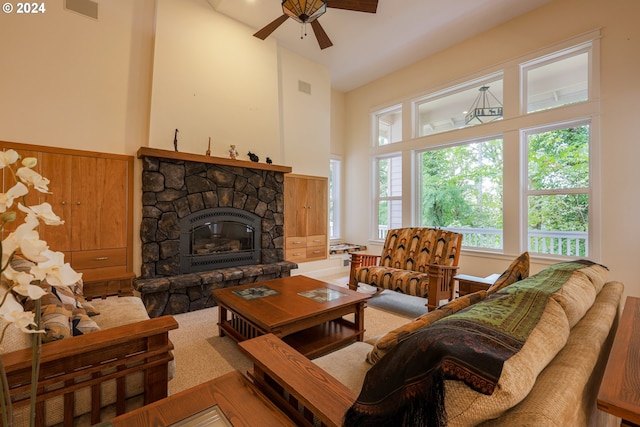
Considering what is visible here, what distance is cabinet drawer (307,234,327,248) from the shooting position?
4.92 meters

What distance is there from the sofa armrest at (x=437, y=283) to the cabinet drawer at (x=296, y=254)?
2.31m

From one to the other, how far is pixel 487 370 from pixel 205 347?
243cm

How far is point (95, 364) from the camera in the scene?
1.24 meters

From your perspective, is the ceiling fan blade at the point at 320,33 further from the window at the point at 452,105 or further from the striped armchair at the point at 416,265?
the striped armchair at the point at 416,265

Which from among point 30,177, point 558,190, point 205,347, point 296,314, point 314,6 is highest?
point 314,6

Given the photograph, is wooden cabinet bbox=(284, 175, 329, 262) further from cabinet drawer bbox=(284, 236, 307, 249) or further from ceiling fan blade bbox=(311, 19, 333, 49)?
ceiling fan blade bbox=(311, 19, 333, 49)

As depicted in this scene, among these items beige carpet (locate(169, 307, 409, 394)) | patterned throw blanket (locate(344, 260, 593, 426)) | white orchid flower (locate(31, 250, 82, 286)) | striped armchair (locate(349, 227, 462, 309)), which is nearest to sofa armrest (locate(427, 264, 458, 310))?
striped armchair (locate(349, 227, 462, 309))

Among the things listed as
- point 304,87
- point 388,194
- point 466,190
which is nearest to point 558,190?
point 466,190

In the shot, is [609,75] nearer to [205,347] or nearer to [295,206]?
[295,206]

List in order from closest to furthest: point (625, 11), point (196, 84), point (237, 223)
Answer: point (625, 11) < point (196, 84) < point (237, 223)

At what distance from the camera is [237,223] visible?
3980 millimetres

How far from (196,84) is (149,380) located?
136 inches

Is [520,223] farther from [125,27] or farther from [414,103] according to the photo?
[125,27]

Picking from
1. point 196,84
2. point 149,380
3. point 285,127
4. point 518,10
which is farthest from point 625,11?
point 149,380
